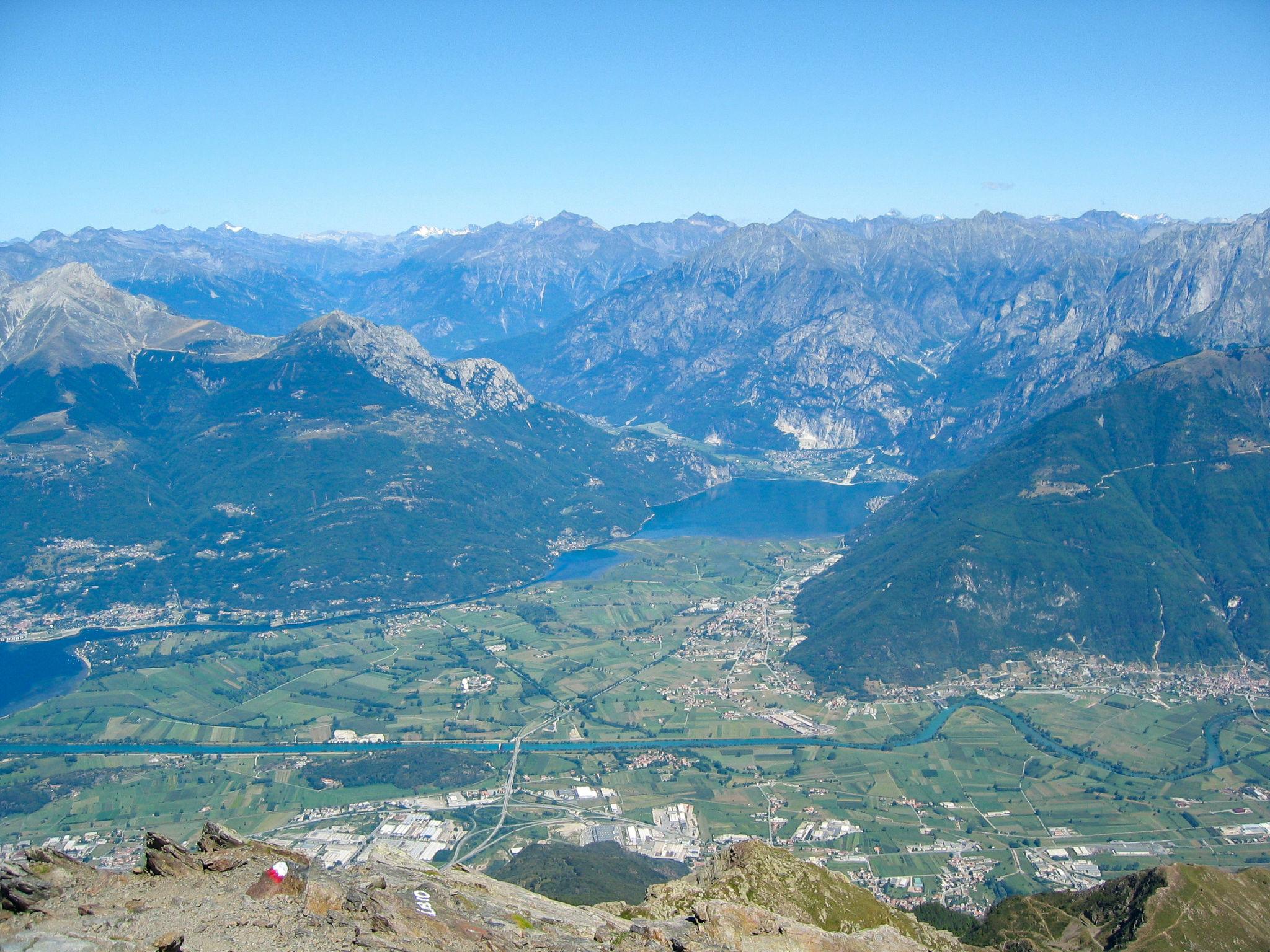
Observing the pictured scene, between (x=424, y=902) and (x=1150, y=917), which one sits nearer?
(x=424, y=902)

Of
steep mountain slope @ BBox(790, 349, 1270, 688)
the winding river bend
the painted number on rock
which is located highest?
the painted number on rock

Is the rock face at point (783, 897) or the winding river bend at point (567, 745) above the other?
the rock face at point (783, 897)

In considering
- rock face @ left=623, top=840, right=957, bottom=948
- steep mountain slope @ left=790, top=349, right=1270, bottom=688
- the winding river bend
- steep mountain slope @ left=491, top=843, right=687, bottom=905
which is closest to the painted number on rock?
rock face @ left=623, top=840, right=957, bottom=948

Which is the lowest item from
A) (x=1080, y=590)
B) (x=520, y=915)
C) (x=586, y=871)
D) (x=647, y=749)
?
(x=647, y=749)

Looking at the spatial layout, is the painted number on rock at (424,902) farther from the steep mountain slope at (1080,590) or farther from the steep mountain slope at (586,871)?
the steep mountain slope at (1080,590)

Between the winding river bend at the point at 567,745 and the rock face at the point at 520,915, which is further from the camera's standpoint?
the winding river bend at the point at 567,745

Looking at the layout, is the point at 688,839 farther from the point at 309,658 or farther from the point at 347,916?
the point at 309,658

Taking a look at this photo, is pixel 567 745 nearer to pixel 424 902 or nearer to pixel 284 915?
pixel 424 902

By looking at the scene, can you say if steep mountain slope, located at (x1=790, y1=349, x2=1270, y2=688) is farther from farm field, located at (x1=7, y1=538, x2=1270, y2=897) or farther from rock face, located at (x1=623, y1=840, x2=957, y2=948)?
rock face, located at (x1=623, y1=840, x2=957, y2=948)

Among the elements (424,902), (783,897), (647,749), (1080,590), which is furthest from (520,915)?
(1080,590)

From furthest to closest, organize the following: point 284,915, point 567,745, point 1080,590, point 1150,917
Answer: point 1080,590, point 567,745, point 1150,917, point 284,915

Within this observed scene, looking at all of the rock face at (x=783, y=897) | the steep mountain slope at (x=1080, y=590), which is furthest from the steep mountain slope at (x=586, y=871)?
the steep mountain slope at (x=1080, y=590)

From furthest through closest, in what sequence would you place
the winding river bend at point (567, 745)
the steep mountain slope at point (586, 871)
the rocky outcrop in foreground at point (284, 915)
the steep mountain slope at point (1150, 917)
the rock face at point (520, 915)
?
1. the winding river bend at point (567, 745)
2. the steep mountain slope at point (586, 871)
3. the steep mountain slope at point (1150, 917)
4. the rock face at point (520, 915)
5. the rocky outcrop in foreground at point (284, 915)
